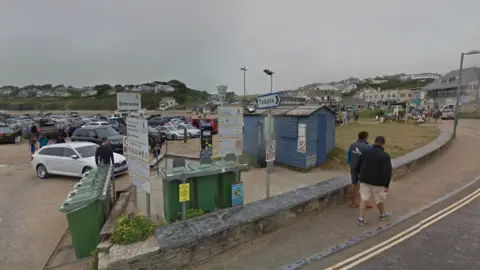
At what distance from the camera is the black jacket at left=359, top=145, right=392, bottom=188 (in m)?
4.92

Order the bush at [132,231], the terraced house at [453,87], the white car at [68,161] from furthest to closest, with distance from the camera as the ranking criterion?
the terraced house at [453,87], the white car at [68,161], the bush at [132,231]

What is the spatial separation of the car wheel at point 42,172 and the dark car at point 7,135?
1569 cm

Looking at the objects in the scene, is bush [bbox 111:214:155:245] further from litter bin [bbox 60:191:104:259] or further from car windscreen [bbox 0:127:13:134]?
car windscreen [bbox 0:127:13:134]

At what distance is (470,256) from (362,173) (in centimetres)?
193

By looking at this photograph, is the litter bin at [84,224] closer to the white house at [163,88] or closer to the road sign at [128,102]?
the road sign at [128,102]

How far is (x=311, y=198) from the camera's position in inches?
220

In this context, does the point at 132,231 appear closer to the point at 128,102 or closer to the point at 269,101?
the point at 128,102

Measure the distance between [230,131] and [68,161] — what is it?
6.77 meters

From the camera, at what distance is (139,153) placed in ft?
15.6

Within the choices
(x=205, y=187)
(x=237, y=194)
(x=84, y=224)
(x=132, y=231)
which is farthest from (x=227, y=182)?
(x=84, y=224)

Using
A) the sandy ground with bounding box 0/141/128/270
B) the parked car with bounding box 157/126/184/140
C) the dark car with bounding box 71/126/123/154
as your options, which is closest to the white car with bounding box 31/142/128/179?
the sandy ground with bounding box 0/141/128/270

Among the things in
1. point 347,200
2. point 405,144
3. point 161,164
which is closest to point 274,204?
point 347,200

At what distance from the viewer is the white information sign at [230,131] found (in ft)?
26.6

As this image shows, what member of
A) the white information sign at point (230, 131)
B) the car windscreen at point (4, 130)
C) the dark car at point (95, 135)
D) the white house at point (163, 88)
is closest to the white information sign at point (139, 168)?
the white information sign at point (230, 131)
